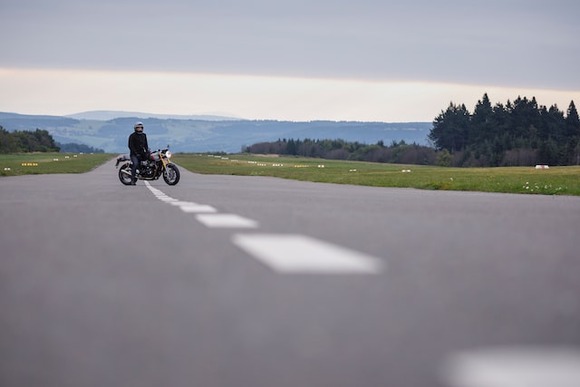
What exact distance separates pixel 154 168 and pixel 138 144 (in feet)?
4.16

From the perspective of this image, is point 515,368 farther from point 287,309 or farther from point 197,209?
point 197,209

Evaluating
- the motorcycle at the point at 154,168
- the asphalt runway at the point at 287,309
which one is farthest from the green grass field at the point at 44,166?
the asphalt runway at the point at 287,309

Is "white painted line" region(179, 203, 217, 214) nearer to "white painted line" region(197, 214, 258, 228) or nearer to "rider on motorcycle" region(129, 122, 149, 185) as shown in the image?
"white painted line" region(197, 214, 258, 228)

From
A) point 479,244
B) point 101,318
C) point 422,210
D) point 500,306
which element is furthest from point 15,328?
point 422,210

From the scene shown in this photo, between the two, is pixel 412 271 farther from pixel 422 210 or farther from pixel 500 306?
pixel 422 210

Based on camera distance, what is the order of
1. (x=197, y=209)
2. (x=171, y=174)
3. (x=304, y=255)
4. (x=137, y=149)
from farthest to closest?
1. (x=171, y=174)
2. (x=137, y=149)
3. (x=197, y=209)
4. (x=304, y=255)

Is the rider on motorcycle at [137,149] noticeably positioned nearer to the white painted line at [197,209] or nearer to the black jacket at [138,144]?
the black jacket at [138,144]

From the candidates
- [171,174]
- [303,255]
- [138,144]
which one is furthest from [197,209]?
[171,174]

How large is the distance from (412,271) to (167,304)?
87.4 inches

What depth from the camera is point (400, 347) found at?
4246 mm

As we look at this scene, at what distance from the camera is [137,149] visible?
108 feet

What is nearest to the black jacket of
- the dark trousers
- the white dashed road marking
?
the dark trousers

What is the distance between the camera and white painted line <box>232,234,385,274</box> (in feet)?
23.2

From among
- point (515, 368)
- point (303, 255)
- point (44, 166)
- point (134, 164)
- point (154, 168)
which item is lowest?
point (44, 166)
